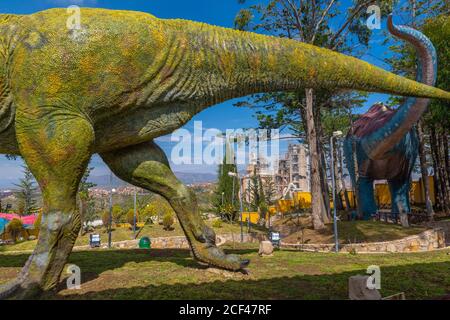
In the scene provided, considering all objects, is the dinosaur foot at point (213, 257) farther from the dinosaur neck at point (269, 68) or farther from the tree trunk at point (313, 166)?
the tree trunk at point (313, 166)

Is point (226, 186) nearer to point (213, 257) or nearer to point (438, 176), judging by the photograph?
point (438, 176)

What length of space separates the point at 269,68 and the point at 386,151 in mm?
8180

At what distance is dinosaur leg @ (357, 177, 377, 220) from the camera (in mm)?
15531

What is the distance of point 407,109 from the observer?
940 cm

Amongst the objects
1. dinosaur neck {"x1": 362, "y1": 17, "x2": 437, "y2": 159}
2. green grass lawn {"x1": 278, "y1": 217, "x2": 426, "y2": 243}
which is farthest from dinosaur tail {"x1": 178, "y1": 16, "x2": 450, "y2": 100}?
green grass lawn {"x1": 278, "y1": 217, "x2": 426, "y2": 243}

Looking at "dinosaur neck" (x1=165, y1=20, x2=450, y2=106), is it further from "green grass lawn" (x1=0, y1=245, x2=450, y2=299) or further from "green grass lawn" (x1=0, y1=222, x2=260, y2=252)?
"green grass lawn" (x1=0, y1=222, x2=260, y2=252)

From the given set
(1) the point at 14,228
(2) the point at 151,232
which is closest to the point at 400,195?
(2) the point at 151,232

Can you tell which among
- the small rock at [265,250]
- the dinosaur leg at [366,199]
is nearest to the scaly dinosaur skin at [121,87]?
the small rock at [265,250]

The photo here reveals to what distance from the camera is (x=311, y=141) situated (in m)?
16.2

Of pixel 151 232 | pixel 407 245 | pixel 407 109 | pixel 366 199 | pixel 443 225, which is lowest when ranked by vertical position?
pixel 151 232

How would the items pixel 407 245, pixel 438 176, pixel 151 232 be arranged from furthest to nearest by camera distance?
1. pixel 438 176
2. pixel 151 232
3. pixel 407 245

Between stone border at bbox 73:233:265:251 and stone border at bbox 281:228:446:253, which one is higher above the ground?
stone border at bbox 281:228:446:253
